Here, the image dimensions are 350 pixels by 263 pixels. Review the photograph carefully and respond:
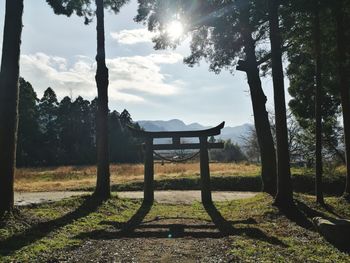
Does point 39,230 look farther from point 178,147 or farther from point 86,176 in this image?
point 86,176

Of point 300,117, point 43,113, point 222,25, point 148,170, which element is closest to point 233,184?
point 300,117

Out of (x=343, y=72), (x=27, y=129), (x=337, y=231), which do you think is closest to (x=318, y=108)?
(x=343, y=72)

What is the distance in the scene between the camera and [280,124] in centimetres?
1147

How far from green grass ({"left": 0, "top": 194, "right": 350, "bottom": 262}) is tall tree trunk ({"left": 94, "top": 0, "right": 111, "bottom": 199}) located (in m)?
0.94

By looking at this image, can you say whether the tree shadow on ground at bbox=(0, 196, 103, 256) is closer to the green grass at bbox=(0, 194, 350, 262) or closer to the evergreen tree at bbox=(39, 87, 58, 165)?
the green grass at bbox=(0, 194, 350, 262)

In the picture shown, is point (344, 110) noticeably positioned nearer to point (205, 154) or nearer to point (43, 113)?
point (205, 154)

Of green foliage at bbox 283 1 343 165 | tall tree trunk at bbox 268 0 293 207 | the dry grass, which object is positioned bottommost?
the dry grass

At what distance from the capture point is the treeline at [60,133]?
5094 cm

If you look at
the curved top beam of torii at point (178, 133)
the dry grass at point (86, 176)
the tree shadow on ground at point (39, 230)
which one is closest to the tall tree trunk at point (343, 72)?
the curved top beam of torii at point (178, 133)

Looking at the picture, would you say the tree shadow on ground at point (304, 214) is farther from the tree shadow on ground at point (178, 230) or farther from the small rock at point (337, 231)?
the tree shadow on ground at point (178, 230)

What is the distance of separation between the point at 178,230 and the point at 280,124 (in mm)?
4492

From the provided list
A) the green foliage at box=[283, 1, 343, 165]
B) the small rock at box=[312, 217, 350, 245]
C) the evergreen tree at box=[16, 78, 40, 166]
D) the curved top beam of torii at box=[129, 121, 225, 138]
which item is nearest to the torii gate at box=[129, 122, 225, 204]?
the curved top beam of torii at box=[129, 121, 225, 138]

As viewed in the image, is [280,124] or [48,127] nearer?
[280,124]

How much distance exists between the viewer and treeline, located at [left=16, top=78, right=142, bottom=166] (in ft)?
167
